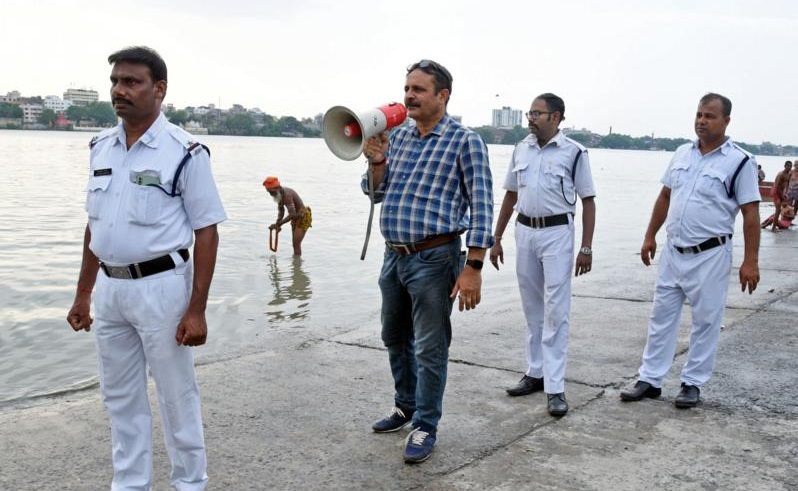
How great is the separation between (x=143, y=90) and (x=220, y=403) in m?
2.45

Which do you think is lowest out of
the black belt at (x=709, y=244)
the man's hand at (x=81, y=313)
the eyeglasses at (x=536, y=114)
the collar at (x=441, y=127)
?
the man's hand at (x=81, y=313)

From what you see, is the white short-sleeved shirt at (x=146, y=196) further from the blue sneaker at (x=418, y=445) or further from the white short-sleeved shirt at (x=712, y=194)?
the white short-sleeved shirt at (x=712, y=194)

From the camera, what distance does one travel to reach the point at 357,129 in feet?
13.1

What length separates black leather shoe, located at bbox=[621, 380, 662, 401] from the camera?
5.14 metres

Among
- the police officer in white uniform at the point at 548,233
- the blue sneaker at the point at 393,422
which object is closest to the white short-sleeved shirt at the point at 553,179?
the police officer in white uniform at the point at 548,233

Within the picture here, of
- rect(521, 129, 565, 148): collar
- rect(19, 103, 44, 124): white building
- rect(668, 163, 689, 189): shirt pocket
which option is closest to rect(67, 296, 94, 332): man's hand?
rect(521, 129, 565, 148): collar

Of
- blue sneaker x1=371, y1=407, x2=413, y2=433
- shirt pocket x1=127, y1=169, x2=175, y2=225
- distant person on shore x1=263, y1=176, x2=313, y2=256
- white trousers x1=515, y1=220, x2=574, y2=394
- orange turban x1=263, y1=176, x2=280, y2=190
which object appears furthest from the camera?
distant person on shore x1=263, y1=176, x2=313, y2=256

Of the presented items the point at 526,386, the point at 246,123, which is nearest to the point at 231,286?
the point at 526,386

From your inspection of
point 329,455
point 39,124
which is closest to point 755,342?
point 329,455

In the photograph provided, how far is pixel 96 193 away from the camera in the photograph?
329 centimetres

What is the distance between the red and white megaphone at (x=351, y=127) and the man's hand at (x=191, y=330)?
1.12m

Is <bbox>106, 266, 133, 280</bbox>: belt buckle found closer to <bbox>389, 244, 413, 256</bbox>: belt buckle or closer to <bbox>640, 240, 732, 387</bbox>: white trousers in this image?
<bbox>389, 244, 413, 256</bbox>: belt buckle

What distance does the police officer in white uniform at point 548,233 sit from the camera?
199 inches

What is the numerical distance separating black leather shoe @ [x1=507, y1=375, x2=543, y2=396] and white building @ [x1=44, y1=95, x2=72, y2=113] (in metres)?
192
